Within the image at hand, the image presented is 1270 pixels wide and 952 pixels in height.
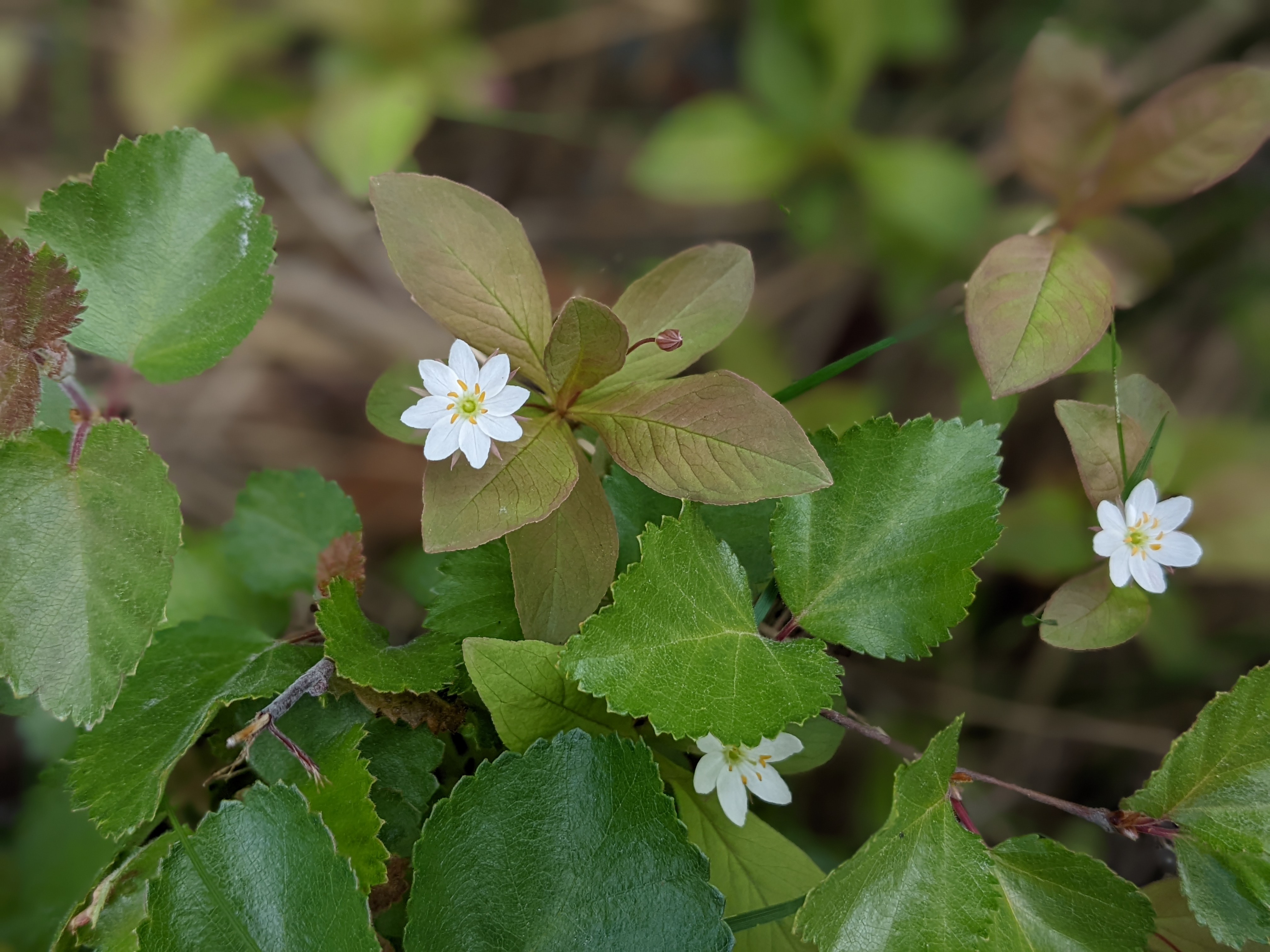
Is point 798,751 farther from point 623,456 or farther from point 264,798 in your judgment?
point 264,798

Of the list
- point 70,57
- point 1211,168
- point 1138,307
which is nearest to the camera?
point 1211,168

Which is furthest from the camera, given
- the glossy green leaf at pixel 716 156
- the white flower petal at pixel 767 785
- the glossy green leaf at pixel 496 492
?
the glossy green leaf at pixel 716 156

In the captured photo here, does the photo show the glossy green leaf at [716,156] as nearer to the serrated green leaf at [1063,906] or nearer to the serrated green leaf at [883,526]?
the serrated green leaf at [883,526]

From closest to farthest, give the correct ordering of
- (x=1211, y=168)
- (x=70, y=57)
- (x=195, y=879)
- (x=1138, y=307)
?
(x=195, y=879) < (x=1211, y=168) < (x=1138, y=307) < (x=70, y=57)

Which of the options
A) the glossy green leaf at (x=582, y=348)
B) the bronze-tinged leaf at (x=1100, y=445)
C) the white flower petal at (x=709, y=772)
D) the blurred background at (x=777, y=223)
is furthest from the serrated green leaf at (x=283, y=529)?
the bronze-tinged leaf at (x=1100, y=445)

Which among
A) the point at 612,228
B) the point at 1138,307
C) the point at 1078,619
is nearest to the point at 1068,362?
the point at 1078,619

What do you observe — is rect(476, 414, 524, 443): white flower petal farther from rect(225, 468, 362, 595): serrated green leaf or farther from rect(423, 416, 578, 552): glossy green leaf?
rect(225, 468, 362, 595): serrated green leaf

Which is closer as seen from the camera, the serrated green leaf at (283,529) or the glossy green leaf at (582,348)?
the glossy green leaf at (582,348)
